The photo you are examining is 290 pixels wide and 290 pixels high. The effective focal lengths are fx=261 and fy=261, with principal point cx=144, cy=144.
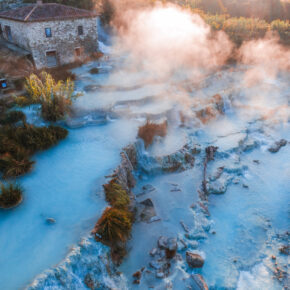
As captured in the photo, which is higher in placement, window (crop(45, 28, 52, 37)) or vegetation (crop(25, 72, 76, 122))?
window (crop(45, 28, 52, 37))

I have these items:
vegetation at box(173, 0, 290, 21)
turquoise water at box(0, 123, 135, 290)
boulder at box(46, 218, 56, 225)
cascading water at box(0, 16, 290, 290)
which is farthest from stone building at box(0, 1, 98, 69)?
vegetation at box(173, 0, 290, 21)

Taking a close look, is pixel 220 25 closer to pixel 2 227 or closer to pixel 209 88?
pixel 209 88

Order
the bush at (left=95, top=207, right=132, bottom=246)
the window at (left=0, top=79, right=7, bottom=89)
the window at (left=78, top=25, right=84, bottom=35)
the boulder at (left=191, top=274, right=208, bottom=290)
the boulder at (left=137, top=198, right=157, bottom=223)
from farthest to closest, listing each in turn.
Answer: the window at (left=78, top=25, right=84, bottom=35), the window at (left=0, top=79, right=7, bottom=89), the boulder at (left=137, top=198, right=157, bottom=223), the boulder at (left=191, top=274, right=208, bottom=290), the bush at (left=95, top=207, right=132, bottom=246)

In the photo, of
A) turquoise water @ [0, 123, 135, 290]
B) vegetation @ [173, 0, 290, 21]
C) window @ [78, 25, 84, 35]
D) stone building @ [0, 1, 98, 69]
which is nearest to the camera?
turquoise water @ [0, 123, 135, 290]

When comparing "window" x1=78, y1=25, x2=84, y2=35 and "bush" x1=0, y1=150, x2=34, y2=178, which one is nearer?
"bush" x1=0, y1=150, x2=34, y2=178

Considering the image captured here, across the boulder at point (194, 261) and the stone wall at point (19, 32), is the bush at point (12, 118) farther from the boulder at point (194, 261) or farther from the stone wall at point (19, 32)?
the boulder at point (194, 261)

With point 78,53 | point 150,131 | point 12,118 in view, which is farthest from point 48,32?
point 150,131

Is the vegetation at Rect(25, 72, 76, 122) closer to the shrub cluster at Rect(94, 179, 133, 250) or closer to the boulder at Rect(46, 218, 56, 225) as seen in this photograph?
the shrub cluster at Rect(94, 179, 133, 250)
